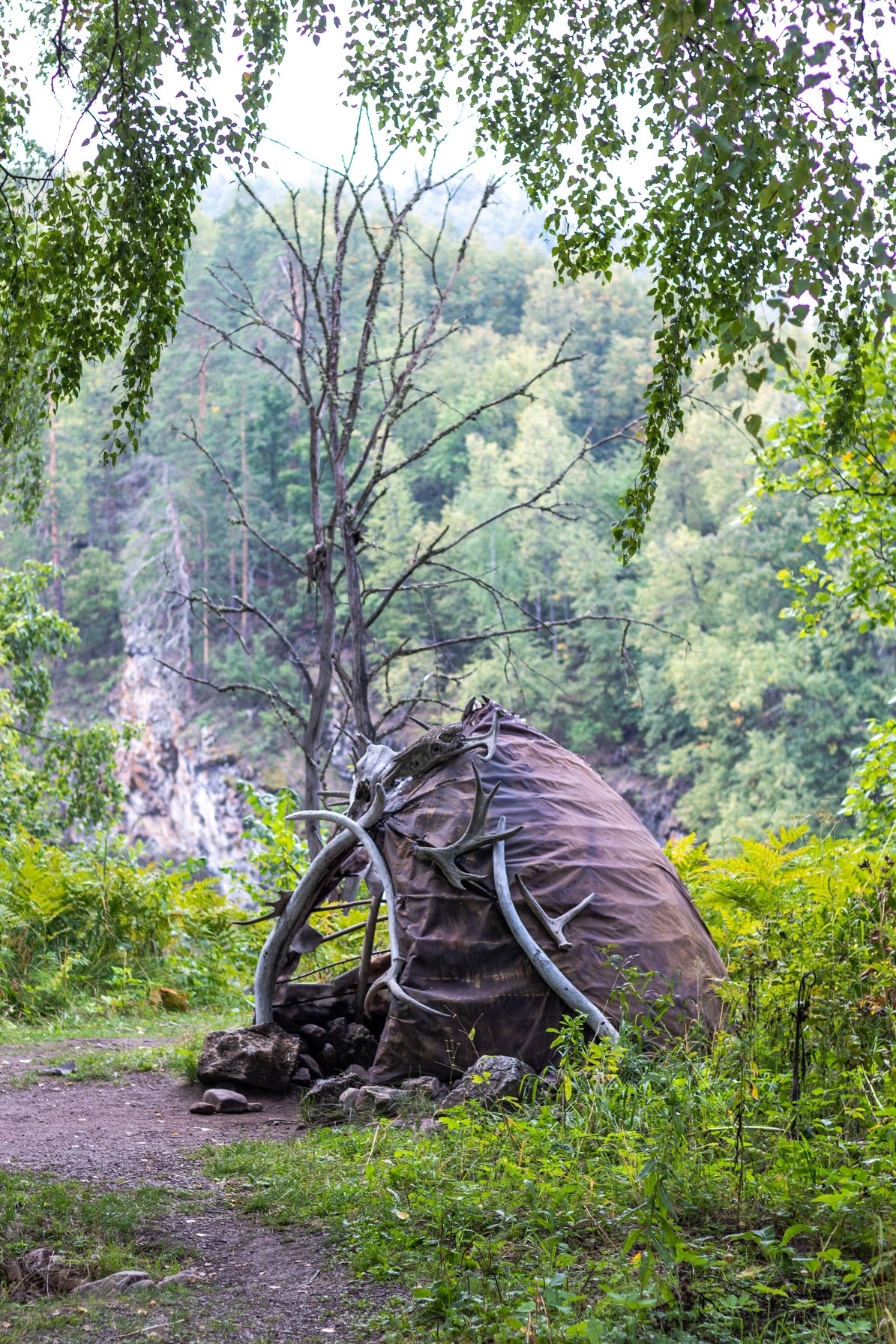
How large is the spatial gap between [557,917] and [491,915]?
0.96 feet

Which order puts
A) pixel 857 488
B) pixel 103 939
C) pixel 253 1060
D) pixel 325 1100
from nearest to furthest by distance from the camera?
pixel 325 1100 < pixel 253 1060 < pixel 103 939 < pixel 857 488

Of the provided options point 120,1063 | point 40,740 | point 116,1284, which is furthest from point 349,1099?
point 40,740

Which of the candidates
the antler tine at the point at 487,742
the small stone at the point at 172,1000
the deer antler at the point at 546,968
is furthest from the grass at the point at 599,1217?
the small stone at the point at 172,1000

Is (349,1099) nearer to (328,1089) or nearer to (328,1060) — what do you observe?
(328,1089)

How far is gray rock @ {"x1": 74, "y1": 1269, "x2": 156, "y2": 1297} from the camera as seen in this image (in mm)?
3203

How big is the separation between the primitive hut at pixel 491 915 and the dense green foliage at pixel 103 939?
3213 mm

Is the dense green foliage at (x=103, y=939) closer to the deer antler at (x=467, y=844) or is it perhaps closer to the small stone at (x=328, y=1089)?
the small stone at (x=328, y=1089)

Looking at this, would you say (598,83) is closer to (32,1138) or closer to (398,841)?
(398,841)

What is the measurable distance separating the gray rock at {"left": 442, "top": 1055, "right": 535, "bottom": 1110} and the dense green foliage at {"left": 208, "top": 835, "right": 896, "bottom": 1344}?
0.35ft

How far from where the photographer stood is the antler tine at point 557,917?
5117 mm

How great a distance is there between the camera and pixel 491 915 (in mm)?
5293

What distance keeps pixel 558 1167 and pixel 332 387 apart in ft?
24.6

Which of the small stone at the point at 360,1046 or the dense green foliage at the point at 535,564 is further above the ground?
the dense green foliage at the point at 535,564

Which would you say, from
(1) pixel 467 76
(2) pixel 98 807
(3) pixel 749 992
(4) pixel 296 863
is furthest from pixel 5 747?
(3) pixel 749 992
